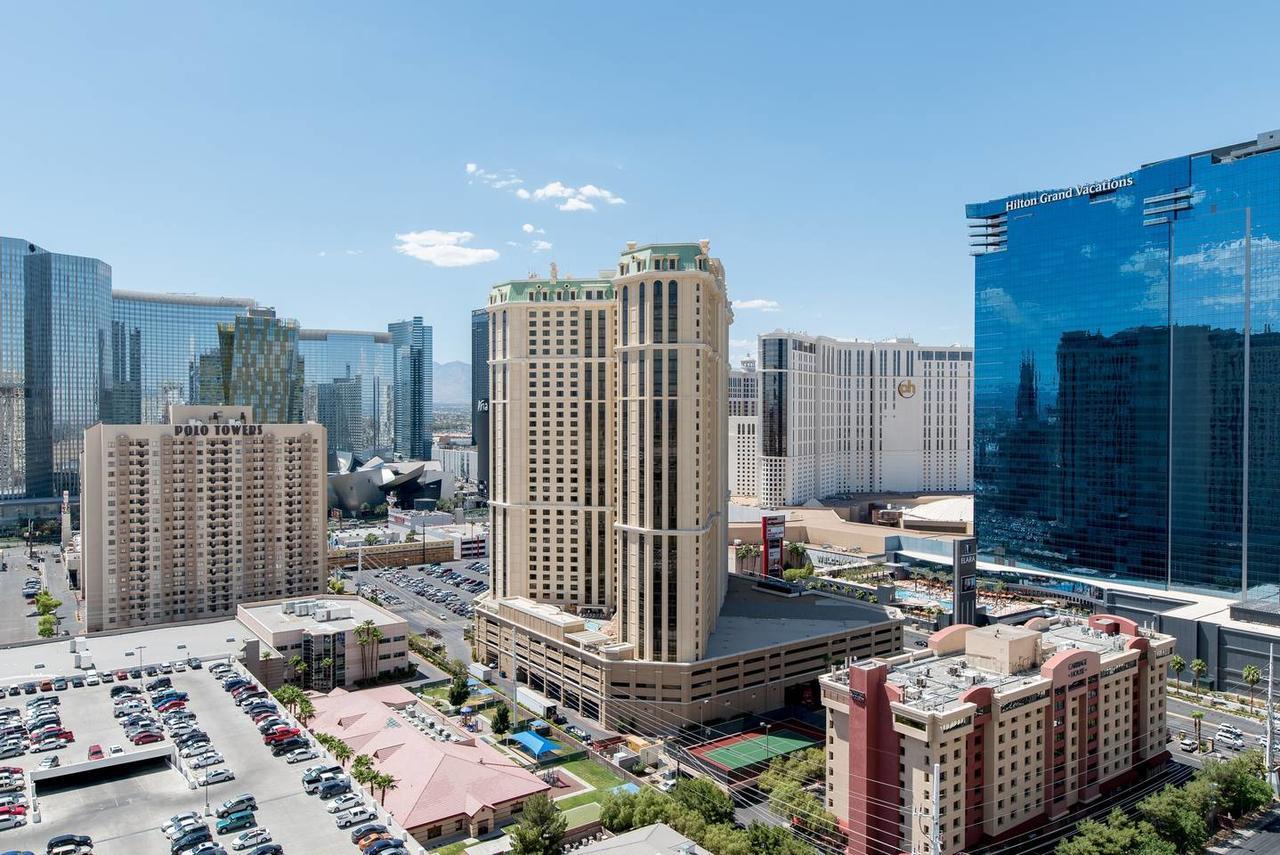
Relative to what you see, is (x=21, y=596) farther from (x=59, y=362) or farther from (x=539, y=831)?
(x=539, y=831)

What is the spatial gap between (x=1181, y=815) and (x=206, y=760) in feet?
200

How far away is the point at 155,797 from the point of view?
49.9 m

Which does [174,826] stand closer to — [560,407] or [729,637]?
[729,637]

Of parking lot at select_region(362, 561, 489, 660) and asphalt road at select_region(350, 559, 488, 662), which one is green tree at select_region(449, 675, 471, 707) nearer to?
asphalt road at select_region(350, 559, 488, 662)

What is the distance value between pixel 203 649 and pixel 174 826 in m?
35.7

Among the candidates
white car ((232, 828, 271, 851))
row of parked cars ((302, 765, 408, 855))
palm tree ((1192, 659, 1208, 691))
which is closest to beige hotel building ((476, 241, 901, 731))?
row of parked cars ((302, 765, 408, 855))

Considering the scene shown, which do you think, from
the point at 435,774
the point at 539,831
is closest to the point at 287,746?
the point at 435,774

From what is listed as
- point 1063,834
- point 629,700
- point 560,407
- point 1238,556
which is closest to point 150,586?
point 560,407

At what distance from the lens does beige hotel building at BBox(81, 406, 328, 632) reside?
89875 millimetres

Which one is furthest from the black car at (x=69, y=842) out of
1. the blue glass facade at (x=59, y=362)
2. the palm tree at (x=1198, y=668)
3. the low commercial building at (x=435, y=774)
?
the blue glass facade at (x=59, y=362)

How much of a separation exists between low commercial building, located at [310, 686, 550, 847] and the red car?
510 centimetres

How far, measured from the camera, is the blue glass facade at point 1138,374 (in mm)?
93062

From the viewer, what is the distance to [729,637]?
3095 inches

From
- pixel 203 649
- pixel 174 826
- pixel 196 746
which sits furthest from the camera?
pixel 203 649
